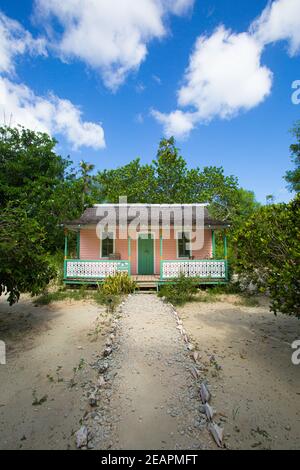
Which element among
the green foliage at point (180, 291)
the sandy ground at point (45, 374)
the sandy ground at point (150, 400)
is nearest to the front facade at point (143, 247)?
the green foliage at point (180, 291)

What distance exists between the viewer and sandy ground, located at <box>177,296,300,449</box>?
260 cm

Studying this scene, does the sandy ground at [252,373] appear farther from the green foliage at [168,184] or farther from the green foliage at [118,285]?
the green foliage at [168,184]

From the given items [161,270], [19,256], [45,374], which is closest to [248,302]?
[161,270]

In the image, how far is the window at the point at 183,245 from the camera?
13477 mm

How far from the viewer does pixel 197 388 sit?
333cm

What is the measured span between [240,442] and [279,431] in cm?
54

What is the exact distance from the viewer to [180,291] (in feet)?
30.7

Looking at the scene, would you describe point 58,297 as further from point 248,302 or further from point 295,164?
point 295,164

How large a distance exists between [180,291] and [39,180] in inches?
648

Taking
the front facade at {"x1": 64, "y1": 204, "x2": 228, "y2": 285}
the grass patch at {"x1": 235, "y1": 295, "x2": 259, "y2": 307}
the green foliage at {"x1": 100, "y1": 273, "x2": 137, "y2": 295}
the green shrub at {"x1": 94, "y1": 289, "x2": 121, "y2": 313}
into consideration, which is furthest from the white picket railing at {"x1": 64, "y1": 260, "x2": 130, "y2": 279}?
the grass patch at {"x1": 235, "y1": 295, "x2": 259, "y2": 307}

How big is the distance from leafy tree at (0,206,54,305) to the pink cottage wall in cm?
785

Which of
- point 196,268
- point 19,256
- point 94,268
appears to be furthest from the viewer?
point 94,268

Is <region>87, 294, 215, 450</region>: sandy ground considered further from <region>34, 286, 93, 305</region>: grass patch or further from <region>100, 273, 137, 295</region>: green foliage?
<region>34, 286, 93, 305</region>: grass patch
